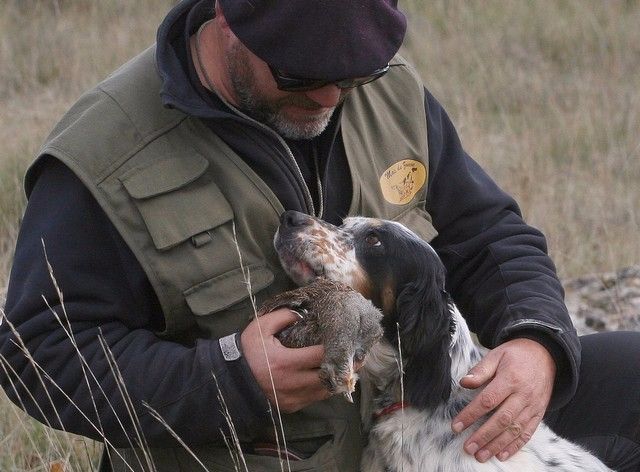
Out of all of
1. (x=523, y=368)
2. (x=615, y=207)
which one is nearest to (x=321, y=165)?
(x=523, y=368)

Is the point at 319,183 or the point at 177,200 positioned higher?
the point at 177,200

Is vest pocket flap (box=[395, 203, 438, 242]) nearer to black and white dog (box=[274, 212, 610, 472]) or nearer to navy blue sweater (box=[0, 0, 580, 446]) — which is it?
black and white dog (box=[274, 212, 610, 472])

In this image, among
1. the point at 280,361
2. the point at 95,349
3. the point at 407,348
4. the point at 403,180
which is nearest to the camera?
the point at 280,361

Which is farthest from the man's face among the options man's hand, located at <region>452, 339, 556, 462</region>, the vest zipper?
man's hand, located at <region>452, 339, 556, 462</region>

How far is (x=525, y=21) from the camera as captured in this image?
9242 mm

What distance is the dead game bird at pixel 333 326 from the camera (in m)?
2.89

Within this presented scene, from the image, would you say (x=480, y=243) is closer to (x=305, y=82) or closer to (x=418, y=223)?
(x=418, y=223)

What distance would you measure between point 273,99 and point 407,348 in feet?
2.63

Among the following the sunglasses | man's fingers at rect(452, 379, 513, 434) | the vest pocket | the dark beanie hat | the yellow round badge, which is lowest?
man's fingers at rect(452, 379, 513, 434)

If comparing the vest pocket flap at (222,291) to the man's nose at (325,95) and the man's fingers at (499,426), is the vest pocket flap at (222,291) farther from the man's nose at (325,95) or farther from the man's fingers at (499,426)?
the man's fingers at (499,426)

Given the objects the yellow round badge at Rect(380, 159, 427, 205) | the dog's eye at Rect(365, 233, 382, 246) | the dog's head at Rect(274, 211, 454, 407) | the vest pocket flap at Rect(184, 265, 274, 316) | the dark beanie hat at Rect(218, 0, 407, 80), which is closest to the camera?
the dark beanie hat at Rect(218, 0, 407, 80)

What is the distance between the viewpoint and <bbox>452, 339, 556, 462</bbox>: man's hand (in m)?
3.29

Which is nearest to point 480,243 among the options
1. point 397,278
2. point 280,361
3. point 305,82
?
point 397,278

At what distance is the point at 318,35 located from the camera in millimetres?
3115
